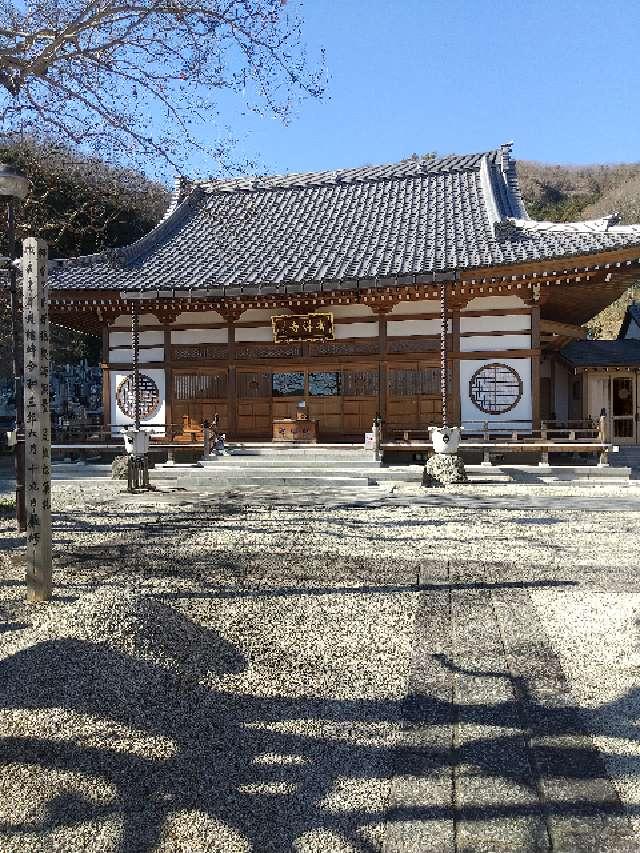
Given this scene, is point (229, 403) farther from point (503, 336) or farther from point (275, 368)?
point (503, 336)

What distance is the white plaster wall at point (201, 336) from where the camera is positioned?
17375 mm

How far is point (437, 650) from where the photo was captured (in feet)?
14.5

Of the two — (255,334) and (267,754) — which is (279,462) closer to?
(255,334)

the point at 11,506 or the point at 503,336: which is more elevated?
→ the point at 503,336

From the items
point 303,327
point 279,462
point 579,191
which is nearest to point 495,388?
point 303,327

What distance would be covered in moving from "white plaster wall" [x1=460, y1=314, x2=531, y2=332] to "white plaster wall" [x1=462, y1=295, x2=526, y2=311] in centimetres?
21

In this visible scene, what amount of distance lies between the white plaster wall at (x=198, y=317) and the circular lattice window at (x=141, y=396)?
6.06ft

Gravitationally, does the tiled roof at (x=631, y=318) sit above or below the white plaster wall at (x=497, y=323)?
above

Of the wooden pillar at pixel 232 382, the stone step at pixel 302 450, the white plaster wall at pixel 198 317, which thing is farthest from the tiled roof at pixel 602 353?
the white plaster wall at pixel 198 317

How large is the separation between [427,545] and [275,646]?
10.7 ft

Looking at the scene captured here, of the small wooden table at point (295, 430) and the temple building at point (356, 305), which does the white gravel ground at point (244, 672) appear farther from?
the small wooden table at point (295, 430)

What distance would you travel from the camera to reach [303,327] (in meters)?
16.6

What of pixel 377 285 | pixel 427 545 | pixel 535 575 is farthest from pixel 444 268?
pixel 535 575

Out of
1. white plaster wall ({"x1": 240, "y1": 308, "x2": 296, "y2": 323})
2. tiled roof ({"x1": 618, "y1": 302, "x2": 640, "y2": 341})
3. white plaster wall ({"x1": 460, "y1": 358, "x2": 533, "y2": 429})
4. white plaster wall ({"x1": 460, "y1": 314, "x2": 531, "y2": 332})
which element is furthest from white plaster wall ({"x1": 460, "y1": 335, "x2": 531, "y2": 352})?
tiled roof ({"x1": 618, "y1": 302, "x2": 640, "y2": 341})
